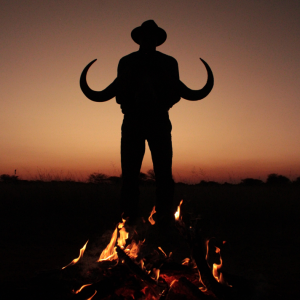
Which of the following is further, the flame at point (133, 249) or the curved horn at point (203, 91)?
the curved horn at point (203, 91)

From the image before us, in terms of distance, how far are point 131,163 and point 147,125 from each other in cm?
57

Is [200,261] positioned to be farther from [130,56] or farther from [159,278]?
[130,56]

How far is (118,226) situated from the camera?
3.06 meters

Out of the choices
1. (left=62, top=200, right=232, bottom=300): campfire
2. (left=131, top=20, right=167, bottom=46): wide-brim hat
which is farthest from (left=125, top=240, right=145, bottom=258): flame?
(left=131, top=20, right=167, bottom=46): wide-brim hat

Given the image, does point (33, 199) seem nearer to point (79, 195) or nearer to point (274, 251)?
point (79, 195)

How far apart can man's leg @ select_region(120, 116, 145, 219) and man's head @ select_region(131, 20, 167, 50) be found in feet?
3.53

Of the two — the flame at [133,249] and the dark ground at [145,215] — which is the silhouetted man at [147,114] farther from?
the flame at [133,249]

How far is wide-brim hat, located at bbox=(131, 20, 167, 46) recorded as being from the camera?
4.09 m

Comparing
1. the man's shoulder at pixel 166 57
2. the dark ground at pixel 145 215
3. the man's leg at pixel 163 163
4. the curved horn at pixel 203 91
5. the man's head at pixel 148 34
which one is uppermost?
the man's head at pixel 148 34

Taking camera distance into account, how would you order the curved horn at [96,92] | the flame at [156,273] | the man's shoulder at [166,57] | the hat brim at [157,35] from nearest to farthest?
the flame at [156,273] → the curved horn at [96,92] → the hat brim at [157,35] → the man's shoulder at [166,57]

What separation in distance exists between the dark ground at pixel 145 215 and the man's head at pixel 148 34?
2147mm

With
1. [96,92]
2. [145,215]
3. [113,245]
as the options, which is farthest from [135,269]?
[145,215]

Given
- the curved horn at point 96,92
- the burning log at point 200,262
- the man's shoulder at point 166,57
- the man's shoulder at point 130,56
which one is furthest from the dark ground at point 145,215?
the man's shoulder at point 130,56

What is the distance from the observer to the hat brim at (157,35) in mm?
4195
